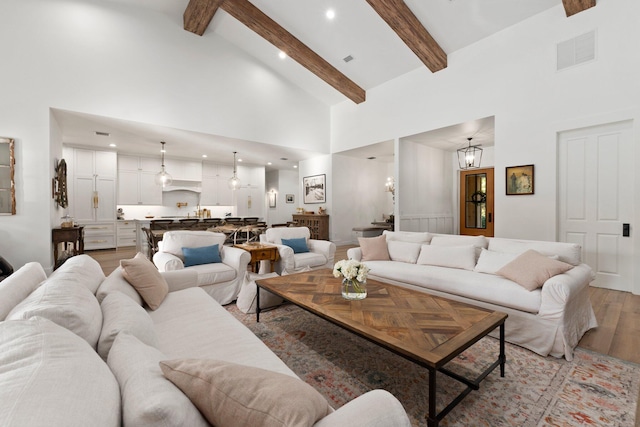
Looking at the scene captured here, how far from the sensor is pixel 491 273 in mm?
2969

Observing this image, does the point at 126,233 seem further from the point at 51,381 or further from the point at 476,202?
the point at 476,202

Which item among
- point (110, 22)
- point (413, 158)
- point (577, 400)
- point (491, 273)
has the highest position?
point (110, 22)

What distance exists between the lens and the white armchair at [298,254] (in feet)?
13.3

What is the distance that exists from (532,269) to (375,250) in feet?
5.89

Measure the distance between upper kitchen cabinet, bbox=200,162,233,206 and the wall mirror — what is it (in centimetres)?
510

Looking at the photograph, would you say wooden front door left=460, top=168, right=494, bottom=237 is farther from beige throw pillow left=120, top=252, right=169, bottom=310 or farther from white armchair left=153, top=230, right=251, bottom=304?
beige throw pillow left=120, top=252, right=169, bottom=310

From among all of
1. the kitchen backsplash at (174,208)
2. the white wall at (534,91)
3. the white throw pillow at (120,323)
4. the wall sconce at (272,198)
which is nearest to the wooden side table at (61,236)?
the kitchen backsplash at (174,208)

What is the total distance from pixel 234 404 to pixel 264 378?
0.33ft

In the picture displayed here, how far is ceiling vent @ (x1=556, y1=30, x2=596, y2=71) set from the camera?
3938 millimetres

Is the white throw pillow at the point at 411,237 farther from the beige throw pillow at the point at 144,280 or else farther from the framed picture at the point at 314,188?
the framed picture at the point at 314,188

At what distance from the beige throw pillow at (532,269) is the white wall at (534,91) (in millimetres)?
→ 2340

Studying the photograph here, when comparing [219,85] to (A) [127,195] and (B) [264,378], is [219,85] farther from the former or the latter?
(B) [264,378]

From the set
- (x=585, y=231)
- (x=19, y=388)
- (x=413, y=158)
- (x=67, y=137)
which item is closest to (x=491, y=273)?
(x=585, y=231)

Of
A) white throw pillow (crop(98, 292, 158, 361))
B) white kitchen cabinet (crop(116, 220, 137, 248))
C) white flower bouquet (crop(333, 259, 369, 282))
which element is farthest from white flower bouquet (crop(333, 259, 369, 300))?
white kitchen cabinet (crop(116, 220, 137, 248))
